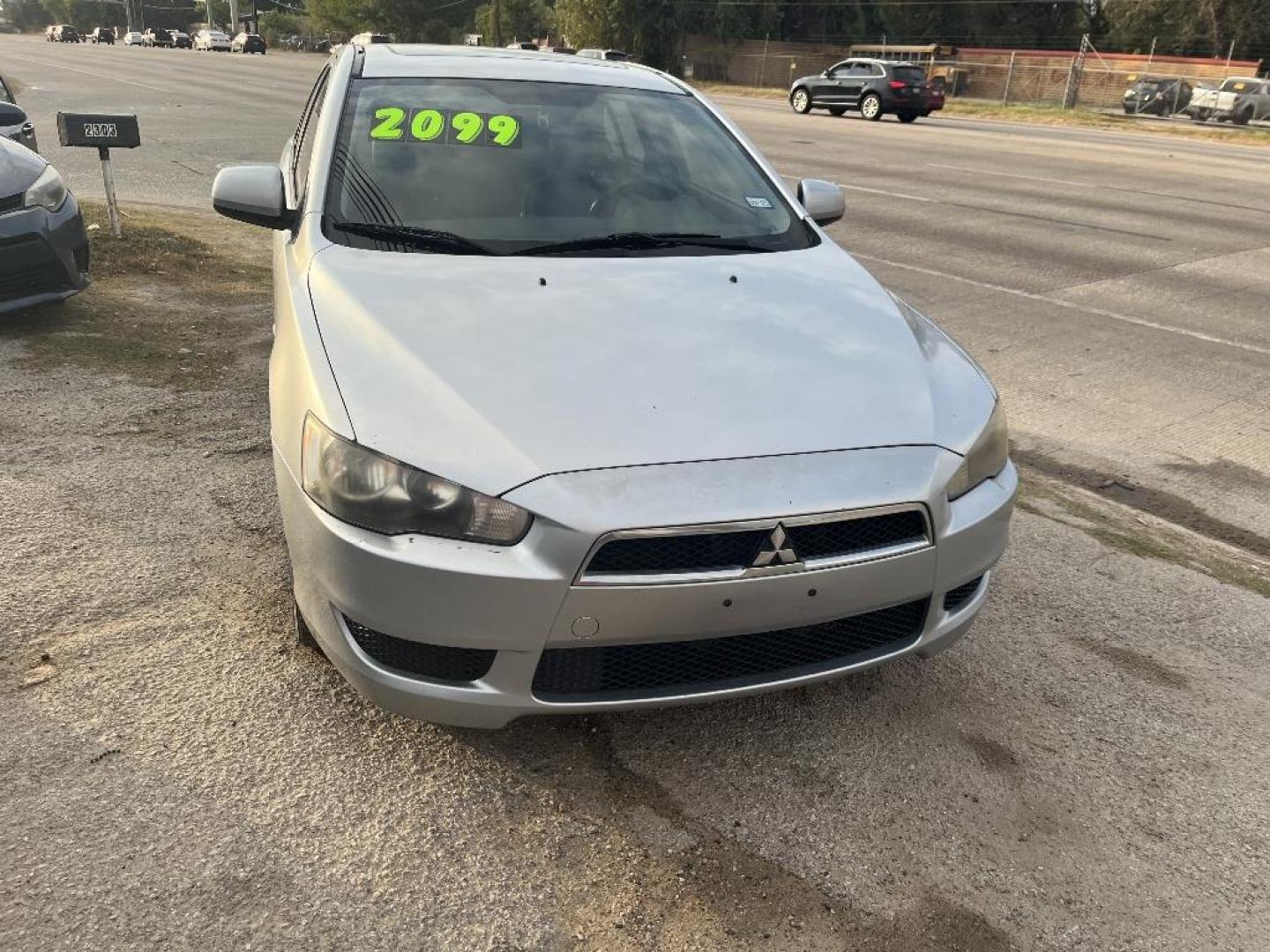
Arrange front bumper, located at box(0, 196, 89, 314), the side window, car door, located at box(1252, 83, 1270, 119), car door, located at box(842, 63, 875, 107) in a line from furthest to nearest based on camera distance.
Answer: car door, located at box(1252, 83, 1270, 119) < car door, located at box(842, 63, 875, 107) < front bumper, located at box(0, 196, 89, 314) < the side window

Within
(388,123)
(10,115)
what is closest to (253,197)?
(388,123)

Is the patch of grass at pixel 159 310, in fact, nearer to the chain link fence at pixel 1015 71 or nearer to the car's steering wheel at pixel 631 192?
the car's steering wheel at pixel 631 192

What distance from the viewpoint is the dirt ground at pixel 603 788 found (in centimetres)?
217

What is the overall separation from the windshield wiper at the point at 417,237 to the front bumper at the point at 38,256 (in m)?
3.08

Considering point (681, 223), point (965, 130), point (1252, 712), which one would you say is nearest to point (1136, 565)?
point (1252, 712)

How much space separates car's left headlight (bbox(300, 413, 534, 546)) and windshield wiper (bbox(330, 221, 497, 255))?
1.04m

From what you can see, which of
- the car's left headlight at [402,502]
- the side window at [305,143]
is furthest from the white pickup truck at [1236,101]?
the car's left headlight at [402,502]

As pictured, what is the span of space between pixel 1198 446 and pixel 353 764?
15.7 ft

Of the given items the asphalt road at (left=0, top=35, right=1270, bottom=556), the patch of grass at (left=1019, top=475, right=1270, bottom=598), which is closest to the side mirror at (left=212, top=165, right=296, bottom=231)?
the patch of grass at (left=1019, top=475, right=1270, bottom=598)

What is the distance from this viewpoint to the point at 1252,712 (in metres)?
3.07

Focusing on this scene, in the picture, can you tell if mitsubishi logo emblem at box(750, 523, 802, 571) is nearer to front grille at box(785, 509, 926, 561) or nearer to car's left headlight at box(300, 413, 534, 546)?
front grille at box(785, 509, 926, 561)

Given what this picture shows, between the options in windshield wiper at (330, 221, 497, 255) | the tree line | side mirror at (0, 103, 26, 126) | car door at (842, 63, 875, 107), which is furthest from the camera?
the tree line

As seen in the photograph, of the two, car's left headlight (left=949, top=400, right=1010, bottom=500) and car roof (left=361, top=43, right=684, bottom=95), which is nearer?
car's left headlight (left=949, top=400, right=1010, bottom=500)

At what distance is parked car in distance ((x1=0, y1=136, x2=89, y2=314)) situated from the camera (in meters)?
5.25
